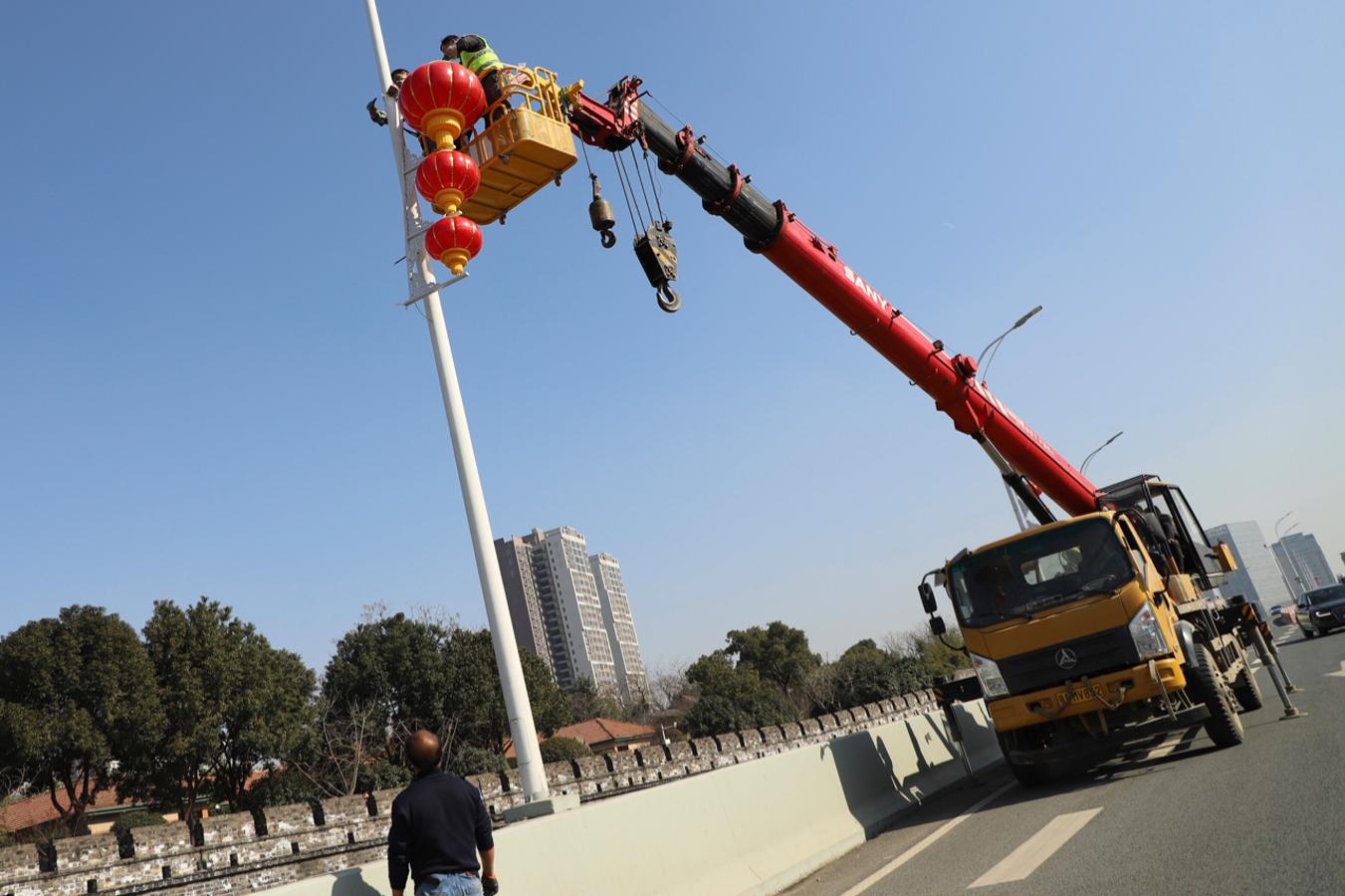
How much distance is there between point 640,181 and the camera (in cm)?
1010

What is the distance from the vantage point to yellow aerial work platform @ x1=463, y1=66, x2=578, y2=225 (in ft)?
25.6

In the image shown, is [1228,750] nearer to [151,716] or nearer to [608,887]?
[608,887]

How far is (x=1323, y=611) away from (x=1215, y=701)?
26.0 metres

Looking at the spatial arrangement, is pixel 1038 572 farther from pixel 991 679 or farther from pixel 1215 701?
pixel 1215 701

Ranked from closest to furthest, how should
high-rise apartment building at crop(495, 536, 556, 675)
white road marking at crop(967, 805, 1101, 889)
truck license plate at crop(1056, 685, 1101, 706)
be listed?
white road marking at crop(967, 805, 1101, 889) → truck license plate at crop(1056, 685, 1101, 706) → high-rise apartment building at crop(495, 536, 556, 675)

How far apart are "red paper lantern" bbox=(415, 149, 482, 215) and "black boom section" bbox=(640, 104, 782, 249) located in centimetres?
331

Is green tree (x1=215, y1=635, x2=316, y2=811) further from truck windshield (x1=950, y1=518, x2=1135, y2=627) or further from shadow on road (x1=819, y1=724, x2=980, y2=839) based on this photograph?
truck windshield (x1=950, y1=518, x2=1135, y2=627)

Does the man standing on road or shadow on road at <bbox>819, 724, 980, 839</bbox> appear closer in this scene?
the man standing on road

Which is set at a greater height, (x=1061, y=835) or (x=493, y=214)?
(x=493, y=214)

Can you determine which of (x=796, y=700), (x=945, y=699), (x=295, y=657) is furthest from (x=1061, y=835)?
(x=796, y=700)

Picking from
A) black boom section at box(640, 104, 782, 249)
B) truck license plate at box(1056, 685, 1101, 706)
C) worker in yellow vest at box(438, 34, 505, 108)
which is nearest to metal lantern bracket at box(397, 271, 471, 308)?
worker in yellow vest at box(438, 34, 505, 108)

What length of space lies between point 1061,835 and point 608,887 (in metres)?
3.72

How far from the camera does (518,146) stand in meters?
7.79

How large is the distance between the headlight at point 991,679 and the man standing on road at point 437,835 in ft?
22.5
